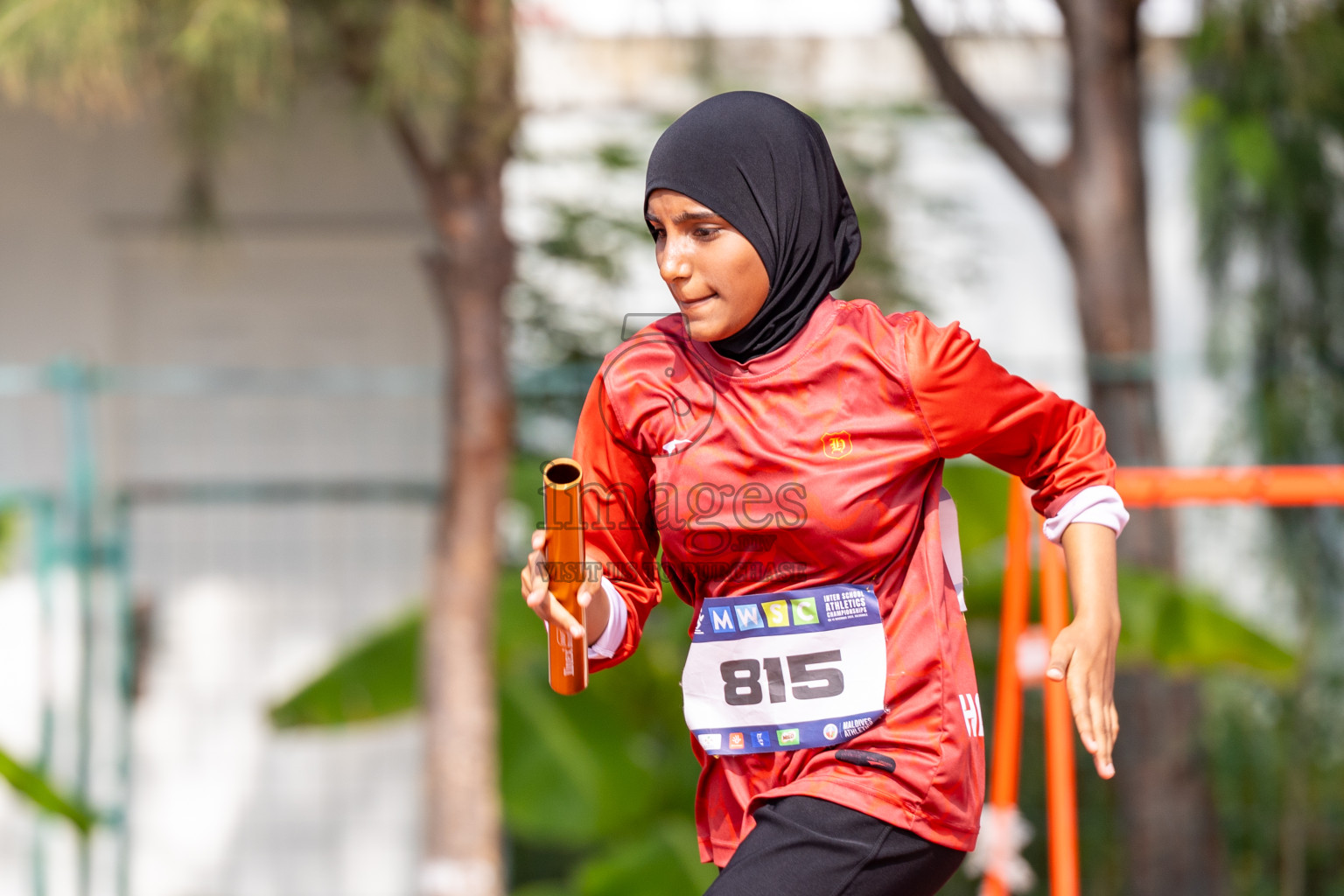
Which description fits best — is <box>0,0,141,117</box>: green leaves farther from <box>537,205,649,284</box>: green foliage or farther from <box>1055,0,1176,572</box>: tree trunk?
<box>1055,0,1176,572</box>: tree trunk

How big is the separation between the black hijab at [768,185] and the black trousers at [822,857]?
59 centimetres

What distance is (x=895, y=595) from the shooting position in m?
1.79

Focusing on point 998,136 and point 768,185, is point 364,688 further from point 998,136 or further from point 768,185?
point 768,185

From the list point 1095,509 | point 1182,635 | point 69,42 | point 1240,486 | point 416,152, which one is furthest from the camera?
point 1182,635

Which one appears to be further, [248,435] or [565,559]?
[248,435]

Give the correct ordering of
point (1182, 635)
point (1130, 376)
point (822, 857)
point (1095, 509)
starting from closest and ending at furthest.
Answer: point (822, 857) < point (1095, 509) < point (1182, 635) < point (1130, 376)

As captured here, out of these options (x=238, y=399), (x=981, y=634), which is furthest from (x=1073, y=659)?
(x=238, y=399)

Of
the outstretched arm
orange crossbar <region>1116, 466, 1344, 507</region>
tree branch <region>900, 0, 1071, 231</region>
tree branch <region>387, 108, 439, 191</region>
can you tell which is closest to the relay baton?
the outstretched arm

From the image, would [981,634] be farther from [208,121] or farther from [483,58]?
[208,121]

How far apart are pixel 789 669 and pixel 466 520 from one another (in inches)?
117

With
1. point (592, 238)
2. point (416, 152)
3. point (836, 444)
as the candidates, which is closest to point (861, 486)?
point (836, 444)

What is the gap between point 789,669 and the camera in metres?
1.76

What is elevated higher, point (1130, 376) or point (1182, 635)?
point (1130, 376)

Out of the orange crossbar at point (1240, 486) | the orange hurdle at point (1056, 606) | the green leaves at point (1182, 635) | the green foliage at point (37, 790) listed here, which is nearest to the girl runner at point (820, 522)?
the orange hurdle at point (1056, 606)
